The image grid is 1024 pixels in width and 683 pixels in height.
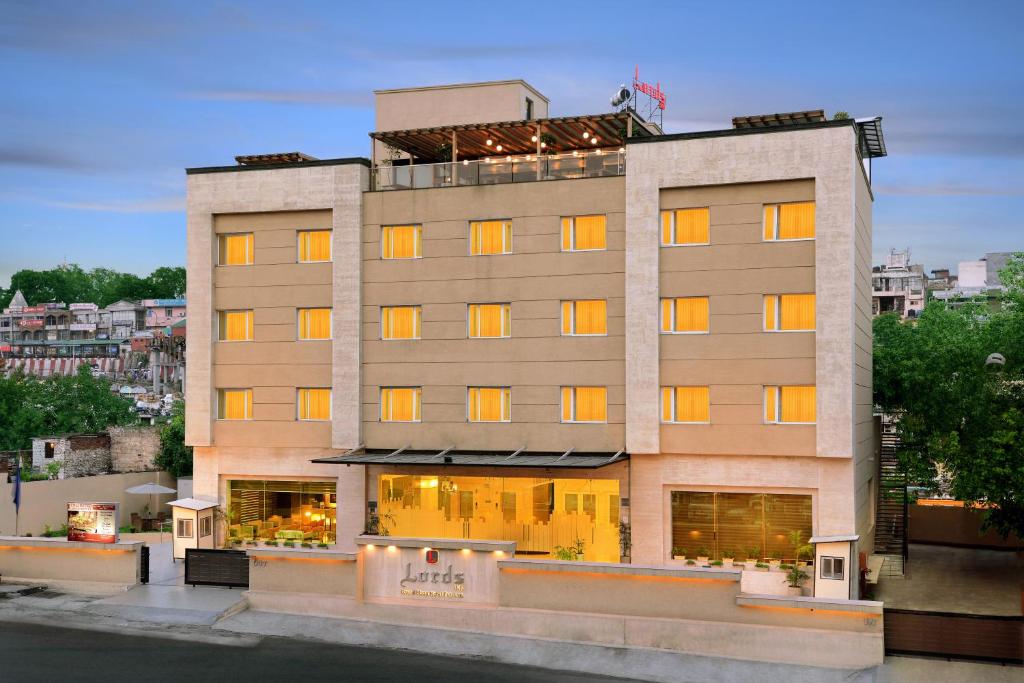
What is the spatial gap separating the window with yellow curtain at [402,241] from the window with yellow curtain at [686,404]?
1170 centimetres

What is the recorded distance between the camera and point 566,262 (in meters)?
40.5

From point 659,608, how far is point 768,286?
43.3 feet

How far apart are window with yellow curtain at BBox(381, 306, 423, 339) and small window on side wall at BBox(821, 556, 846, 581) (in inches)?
716

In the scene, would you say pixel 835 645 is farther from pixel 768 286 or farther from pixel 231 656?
pixel 231 656

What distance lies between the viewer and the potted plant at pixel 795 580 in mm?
35281

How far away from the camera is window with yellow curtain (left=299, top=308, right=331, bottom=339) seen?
43.6 meters

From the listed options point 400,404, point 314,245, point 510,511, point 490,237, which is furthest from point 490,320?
point 314,245

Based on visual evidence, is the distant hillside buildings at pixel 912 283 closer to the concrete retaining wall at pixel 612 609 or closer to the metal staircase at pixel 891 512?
the metal staircase at pixel 891 512

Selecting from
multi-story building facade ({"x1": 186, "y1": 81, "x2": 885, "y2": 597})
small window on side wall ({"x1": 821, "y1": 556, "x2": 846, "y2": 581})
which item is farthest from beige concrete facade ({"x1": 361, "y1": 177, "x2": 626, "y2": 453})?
small window on side wall ({"x1": 821, "y1": 556, "x2": 846, "y2": 581})

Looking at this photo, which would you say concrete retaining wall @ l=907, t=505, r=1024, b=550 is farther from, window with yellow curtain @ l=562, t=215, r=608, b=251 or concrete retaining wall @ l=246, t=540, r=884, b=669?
concrete retaining wall @ l=246, t=540, r=884, b=669

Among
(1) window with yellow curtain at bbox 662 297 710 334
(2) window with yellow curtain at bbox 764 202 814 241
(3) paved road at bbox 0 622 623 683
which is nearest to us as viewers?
(3) paved road at bbox 0 622 623 683

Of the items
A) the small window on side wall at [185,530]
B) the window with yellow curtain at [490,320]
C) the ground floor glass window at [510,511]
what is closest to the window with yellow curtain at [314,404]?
the ground floor glass window at [510,511]

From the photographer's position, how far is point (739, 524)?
38.0 metres

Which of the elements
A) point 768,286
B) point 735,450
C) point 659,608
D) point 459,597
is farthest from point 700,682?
point 768,286
